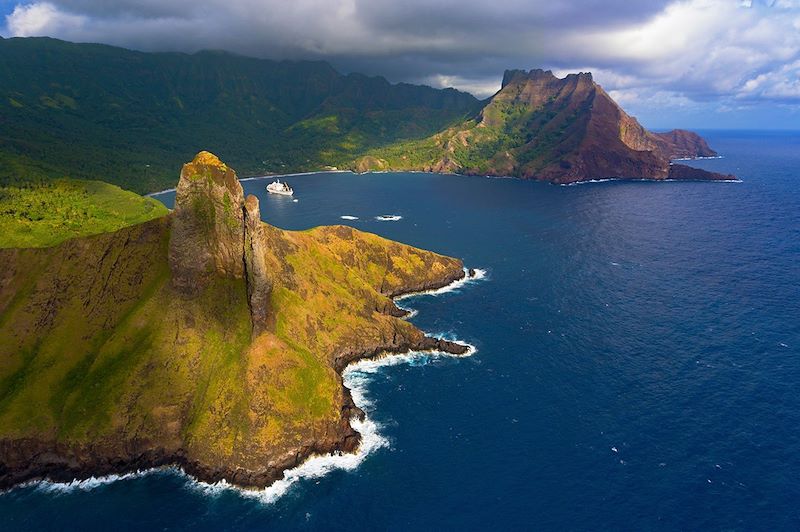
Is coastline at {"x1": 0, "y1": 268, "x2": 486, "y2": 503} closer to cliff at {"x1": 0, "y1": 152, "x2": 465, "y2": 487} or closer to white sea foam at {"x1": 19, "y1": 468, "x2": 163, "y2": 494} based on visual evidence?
white sea foam at {"x1": 19, "y1": 468, "x2": 163, "y2": 494}

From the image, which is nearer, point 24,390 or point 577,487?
point 577,487

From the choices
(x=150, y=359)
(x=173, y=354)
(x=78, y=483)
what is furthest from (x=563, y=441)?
(x=78, y=483)

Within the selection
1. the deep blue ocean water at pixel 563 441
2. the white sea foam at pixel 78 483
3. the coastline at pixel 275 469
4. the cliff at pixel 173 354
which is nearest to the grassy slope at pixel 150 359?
the cliff at pixel 173 354

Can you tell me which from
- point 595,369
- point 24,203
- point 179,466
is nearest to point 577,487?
point 595,369

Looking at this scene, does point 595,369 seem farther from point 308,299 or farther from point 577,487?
point 308,299

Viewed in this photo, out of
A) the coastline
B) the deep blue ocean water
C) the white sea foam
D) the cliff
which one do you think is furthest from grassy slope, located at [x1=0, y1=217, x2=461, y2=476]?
the deep blue ocean water

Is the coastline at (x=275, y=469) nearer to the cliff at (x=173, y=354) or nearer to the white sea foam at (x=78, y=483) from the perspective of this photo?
the white sea foam at (x=78, y=483)
